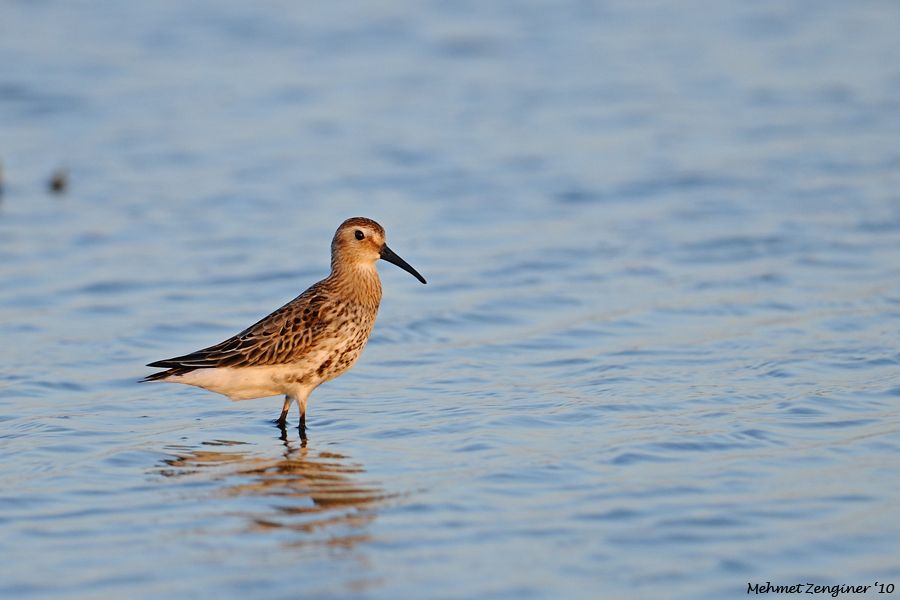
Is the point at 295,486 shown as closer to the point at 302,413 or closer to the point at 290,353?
the point at 302,413

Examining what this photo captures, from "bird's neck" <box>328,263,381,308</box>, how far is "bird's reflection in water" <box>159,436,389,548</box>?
3.81 feet

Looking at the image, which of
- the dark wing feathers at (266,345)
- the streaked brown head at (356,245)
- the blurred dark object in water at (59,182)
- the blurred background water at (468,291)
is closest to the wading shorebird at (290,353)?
the dark wing feathers at (266,345)

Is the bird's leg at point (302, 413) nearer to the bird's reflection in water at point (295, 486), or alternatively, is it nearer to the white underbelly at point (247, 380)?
the white underbelly at point (247, 380)

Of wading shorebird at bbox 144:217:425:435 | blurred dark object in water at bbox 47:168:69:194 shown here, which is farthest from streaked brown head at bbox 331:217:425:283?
blurred dark object in water at bbox 47:168:69:194

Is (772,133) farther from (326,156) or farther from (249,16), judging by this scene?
(249,16)

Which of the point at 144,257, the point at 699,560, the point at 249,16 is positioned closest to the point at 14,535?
the point at 699,560

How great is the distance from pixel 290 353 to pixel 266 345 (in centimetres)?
17

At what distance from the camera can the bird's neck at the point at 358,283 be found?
9266 mm

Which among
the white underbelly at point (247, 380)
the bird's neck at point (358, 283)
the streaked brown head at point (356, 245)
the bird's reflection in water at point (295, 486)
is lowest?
the bird's reflection in water at point (295, 486)

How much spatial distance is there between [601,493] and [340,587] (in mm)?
1664

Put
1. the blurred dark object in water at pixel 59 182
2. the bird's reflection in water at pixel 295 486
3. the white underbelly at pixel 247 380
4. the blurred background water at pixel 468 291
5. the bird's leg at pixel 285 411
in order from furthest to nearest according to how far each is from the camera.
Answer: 1. the blurred dark object in water at pixel 59 182
2. the bird's leg at pixel 285 411
3. the white underbelly at pixel 247 380
4. the bird's reflection in water at pixel 295 486
5. the blurred background water at pixel 468 291

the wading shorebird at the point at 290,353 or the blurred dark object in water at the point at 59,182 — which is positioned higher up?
the blurred dark object in water at the point at 59,182

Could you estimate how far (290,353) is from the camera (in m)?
8.81

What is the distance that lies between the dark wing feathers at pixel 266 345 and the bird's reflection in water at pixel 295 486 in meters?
0.52
